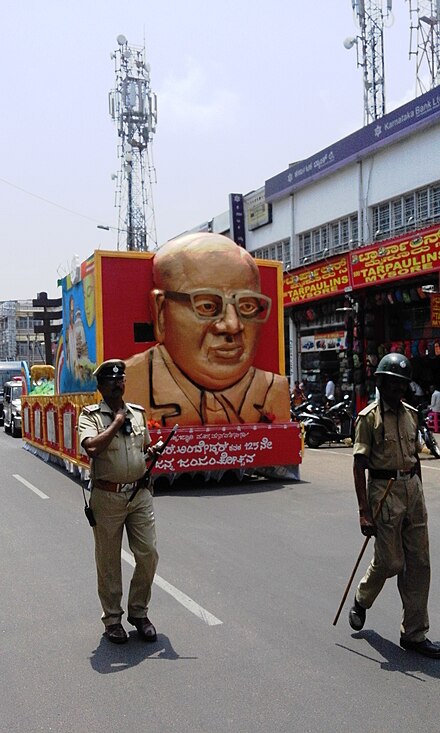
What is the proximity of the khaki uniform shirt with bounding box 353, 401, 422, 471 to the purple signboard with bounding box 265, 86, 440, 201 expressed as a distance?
16.7 metres

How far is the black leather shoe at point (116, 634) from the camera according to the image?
4.48 meters

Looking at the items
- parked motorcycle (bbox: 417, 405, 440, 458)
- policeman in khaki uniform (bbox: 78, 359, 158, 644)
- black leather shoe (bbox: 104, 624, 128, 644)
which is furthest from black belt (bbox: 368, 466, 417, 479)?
black leather shoe (bbox: 104, 624, 128, 644)

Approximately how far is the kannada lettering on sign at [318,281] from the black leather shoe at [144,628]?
57.4 ft

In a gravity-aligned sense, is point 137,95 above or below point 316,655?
above

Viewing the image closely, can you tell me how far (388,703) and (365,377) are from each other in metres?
18.3

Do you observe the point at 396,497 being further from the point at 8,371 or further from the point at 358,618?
the point at 8,371

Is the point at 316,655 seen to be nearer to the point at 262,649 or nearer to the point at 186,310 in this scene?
the point at 262,649

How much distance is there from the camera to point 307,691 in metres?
3.72

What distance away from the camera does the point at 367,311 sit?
70.2 ft

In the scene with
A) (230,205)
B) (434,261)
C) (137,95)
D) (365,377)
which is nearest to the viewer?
(434,261)

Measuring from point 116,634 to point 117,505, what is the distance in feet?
2.72

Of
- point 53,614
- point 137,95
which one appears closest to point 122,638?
point 53,614

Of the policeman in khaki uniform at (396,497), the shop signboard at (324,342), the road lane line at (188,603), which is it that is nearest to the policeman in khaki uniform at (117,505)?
the road lane line at (188,603)

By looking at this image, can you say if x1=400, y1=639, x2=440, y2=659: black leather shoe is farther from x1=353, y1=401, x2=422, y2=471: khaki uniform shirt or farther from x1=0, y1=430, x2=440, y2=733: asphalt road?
x1=353, y1=401, x2=422, y2=471: khaki uniform shirt
